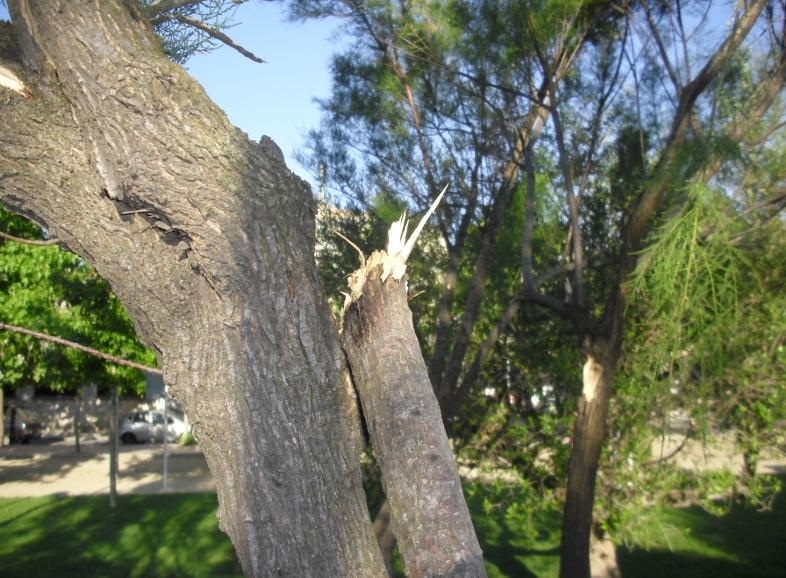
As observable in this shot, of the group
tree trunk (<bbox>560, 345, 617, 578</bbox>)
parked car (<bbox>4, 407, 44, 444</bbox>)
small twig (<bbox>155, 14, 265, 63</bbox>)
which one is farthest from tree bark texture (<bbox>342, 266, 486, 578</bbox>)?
parked car (<bbox>4, 407, 44, 444</bbox>)

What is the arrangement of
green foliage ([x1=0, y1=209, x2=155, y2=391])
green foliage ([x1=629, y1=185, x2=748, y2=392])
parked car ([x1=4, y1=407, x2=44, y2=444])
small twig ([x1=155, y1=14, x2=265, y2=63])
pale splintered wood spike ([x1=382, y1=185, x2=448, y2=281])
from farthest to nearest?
parked car ([x1=4, y1=407, x2=44, y2=444]) → green foliage ([x1=0, y1=209, x2=155, y2=391]) → green foliage ([x1=629, y1=185, x2=748, y2=392]) → small twig ([x1=155, y1=14, x2=265, y2=63]) → pale splintered wood spike ([x1=382, y1=185, x2=448, y2=281])

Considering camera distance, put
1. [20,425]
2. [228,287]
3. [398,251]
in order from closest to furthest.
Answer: [228,287] < [398,251] < [20,425]

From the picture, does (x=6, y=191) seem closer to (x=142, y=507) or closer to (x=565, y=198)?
(x=565, y=198)

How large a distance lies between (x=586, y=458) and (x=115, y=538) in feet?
26.5

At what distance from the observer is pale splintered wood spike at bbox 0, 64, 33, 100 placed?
7.83 feet

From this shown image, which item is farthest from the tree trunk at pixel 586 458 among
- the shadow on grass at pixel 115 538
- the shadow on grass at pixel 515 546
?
the shadow on grass at pixel 115 538

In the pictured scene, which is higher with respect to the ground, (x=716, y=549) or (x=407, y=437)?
(x=407, y=437)

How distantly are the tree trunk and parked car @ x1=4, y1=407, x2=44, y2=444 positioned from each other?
75.9 ft

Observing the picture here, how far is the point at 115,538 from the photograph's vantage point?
1245 centimetres

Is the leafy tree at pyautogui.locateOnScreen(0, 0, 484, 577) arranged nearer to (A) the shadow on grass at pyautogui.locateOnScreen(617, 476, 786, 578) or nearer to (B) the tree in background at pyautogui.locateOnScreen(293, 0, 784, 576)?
(B) the tree in background at pyautogui.locateOnScreen(293, 0, 784, 576)

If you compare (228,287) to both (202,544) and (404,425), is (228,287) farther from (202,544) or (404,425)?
(202,544)

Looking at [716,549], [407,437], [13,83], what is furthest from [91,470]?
[407,437]

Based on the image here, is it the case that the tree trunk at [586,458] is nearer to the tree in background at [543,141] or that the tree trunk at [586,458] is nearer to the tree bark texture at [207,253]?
the tree in background at [543,141]

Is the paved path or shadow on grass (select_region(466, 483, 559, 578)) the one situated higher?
the paved path
